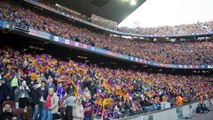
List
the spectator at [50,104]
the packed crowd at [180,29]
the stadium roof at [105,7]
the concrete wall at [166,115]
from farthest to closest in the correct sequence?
the packed crowd at [180,29]
the stadium roof at [105,7]
the concrete wall at [166,115]
the spectator at [50,104]

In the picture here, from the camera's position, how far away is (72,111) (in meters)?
6.93

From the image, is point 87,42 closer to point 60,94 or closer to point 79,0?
point 79,0

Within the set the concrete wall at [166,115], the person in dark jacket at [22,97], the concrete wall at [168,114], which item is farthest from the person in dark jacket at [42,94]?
the concrete wall at [166,115]

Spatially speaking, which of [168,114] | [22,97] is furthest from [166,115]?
[22,97]

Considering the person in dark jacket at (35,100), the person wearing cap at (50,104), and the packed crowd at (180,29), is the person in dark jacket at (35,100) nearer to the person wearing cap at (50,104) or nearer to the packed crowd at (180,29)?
the person wearing cap at (50,104)

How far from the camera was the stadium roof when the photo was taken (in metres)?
31.1

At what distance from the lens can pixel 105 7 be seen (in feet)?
111

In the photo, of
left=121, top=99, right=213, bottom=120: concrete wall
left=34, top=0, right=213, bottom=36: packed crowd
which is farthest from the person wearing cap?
left=34, top=0, right=213, bottom=36: packed crowd

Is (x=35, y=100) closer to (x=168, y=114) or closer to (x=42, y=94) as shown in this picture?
(x=42, y=94)

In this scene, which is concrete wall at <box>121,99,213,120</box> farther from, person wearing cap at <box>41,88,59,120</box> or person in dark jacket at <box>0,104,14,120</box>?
person in dark jacket at <box>0,104,14,120</box>

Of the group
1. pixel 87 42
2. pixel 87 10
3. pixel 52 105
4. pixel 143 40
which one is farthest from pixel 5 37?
pixel 143 40

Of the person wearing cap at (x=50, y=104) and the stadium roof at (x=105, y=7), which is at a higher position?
the stadium roof at (x=105, y=7)

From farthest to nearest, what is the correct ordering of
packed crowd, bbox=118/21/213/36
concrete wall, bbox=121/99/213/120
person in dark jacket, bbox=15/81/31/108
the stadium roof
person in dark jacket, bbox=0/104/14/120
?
packed crowd, bbox=118/21/213/36 < the stadium roof < concrete wall, bbox=121/99/213/120 < person in dark jacket, bbox=15/81/31/108 < person in dark jacket, bbox=0/104/14/120

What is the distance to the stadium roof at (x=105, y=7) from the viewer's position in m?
31.1
